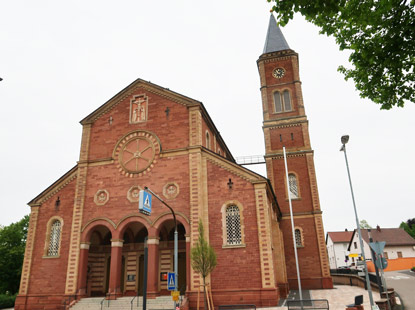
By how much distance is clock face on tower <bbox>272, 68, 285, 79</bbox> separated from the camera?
4019 cm

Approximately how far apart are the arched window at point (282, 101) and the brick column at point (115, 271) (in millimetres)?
23663

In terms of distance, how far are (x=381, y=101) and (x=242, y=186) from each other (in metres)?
13.3

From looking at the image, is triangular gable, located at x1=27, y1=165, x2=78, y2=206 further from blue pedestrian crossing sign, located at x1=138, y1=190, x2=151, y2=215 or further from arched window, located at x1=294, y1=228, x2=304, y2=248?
arched window, located at x1=294, y1=228, x2=304, y2=248

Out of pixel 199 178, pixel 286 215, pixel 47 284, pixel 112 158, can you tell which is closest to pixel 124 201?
pixel 112 158

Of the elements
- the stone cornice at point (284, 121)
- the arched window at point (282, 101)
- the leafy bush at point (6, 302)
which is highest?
the arched window at point (282, 101)

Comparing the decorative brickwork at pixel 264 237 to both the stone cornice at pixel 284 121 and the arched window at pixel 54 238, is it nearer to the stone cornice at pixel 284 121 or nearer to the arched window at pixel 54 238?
the arched window at pixel 54 238

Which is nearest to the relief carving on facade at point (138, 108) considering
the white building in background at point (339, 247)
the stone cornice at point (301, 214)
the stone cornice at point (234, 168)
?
the stone cornice at point (234, 168)

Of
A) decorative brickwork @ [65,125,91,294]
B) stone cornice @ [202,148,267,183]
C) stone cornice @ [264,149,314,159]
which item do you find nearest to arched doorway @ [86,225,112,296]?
decorative brickwork @ [65,125,91,294]

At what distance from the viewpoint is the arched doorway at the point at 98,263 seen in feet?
85.6

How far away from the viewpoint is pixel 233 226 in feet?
74.3

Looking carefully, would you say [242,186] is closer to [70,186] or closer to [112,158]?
[112,158]

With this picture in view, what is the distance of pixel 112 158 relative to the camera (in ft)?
86.7

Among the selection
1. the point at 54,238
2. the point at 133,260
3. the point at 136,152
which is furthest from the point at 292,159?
the point at 54,238

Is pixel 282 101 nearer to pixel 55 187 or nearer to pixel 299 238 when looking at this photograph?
pixel 299 238
